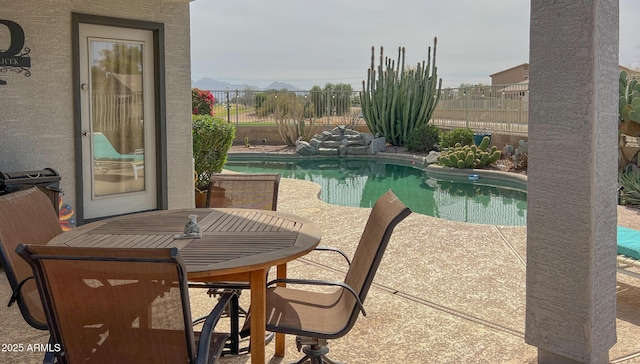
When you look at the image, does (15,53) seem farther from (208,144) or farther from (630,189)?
(630,189)

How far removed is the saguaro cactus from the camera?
727 inches

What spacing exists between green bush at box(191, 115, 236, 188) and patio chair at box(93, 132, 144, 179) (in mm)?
1773

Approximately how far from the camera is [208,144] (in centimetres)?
838

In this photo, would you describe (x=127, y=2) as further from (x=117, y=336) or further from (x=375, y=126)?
(x=375, y=126)

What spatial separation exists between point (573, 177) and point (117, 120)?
16.7 feet

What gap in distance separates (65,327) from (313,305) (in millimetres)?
1246

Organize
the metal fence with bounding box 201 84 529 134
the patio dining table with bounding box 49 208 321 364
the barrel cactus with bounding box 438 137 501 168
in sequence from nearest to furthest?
the patio dining table with bounding box 49 208 321 364
the barrel cactus with bounding box 438 137 501 168
the metal fence with bounding box 201 84 529 134

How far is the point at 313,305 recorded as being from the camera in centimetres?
Answer: 285

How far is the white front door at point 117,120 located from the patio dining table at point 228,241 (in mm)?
3004

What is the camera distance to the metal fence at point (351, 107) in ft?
54.5

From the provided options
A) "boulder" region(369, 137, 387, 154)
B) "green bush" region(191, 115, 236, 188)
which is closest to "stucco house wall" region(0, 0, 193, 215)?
"green bush" region(191, 115, 236, 188)

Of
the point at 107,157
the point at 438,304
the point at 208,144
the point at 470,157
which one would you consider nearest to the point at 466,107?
the point at 470,157

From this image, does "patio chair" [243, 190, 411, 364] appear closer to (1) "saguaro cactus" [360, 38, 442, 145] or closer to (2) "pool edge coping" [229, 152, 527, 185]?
(2) "pool edge coping" [229, 152, 527, 185]

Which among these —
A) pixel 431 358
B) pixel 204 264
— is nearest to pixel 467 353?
pixel 431 358
